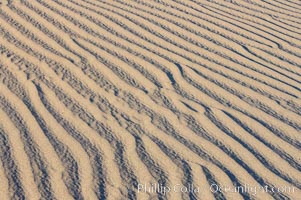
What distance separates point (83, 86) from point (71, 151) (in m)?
0.83

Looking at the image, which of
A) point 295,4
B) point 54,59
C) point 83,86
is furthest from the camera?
point 295,4

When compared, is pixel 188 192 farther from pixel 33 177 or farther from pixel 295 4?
pixel 295 4

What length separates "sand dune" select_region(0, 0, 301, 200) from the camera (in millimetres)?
3221

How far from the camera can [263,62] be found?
4715 millimetres

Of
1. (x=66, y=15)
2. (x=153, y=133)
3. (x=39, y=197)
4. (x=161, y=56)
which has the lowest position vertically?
(x=39, y=197)

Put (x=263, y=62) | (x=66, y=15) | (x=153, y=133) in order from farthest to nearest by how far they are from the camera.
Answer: (x=66, y=15)
(x=263, y=62)
(x=153, y=133)

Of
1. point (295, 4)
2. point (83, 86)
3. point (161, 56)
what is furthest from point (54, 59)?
point (295, 4)

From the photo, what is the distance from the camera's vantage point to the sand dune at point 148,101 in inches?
127

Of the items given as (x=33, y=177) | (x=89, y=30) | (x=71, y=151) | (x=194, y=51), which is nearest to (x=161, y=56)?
(x=194, y=51)

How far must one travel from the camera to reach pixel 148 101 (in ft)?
13.1

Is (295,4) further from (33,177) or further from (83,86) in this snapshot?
(33,177)

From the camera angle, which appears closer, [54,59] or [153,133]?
[153,133]

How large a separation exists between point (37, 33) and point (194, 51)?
1.39 m

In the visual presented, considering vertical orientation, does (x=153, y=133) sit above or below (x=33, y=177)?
Answer: above
